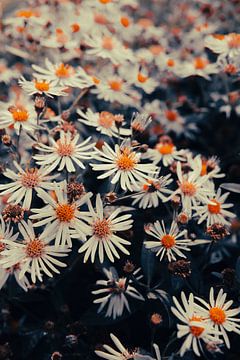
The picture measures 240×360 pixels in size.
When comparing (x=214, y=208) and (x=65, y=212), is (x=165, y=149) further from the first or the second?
(x=65, y=212)

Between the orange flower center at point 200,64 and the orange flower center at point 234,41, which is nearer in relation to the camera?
the orange flower center at point 234,41

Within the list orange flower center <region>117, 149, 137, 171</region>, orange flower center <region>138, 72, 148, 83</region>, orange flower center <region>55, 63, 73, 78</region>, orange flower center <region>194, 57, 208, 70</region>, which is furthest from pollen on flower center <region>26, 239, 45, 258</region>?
orange flower center <region>194, 57, 208, 70</region>

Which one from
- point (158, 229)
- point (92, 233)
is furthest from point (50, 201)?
point (158, 229)

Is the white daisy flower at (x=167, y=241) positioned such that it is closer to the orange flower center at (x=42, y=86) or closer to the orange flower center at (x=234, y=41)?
the orange flower center at (x=42, y=86)

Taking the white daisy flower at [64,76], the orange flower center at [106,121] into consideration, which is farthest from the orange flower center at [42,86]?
the orange flower center at [106,121]

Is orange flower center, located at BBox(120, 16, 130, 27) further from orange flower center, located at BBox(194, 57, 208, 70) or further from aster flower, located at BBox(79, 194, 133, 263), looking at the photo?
aster flower, located at BBox(79, 194, 133, 263)

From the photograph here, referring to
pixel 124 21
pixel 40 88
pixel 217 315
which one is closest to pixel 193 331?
pixel 217 315

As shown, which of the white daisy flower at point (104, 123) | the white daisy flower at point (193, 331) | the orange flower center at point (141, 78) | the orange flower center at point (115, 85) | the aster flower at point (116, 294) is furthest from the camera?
the orange flower center at point (141, 78)
